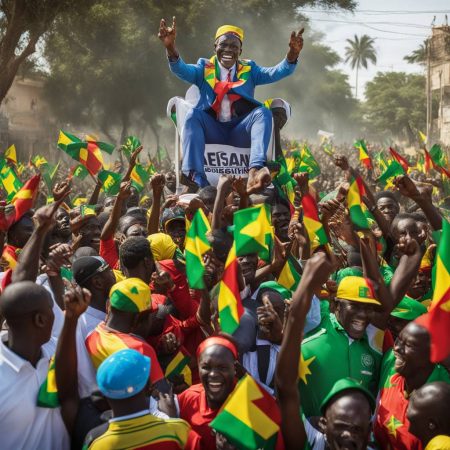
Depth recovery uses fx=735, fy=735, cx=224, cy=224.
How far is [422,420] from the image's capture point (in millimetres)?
3027

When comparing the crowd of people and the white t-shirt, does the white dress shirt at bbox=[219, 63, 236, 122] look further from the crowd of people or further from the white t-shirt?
the white t-shirt

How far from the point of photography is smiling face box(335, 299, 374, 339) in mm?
3893

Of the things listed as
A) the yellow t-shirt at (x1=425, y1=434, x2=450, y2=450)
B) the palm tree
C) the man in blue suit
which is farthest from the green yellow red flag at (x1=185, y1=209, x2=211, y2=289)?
the palm tree

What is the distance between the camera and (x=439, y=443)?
9.26ft

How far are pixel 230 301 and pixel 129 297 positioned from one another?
534 mm

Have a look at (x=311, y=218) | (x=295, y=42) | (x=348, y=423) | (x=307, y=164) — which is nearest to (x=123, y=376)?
(x=348, y=423)

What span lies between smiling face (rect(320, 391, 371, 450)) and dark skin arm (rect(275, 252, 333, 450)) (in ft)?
0.46

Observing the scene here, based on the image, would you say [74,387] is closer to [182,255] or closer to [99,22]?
[182,255]

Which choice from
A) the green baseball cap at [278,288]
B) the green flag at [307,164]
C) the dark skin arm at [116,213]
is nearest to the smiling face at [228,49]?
the dark skin arm at [116,213]

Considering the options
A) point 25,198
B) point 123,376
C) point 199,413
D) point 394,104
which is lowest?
point 199,413

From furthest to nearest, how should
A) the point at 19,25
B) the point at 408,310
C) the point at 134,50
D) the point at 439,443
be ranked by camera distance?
the point at 134,50 → the point at 19,25 → the point at 408,310 → the point at 439,443

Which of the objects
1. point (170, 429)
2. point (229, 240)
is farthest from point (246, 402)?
point (229, 240)

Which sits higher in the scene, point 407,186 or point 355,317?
point 407,186

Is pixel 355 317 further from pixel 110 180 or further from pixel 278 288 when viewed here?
pixel 110 180
